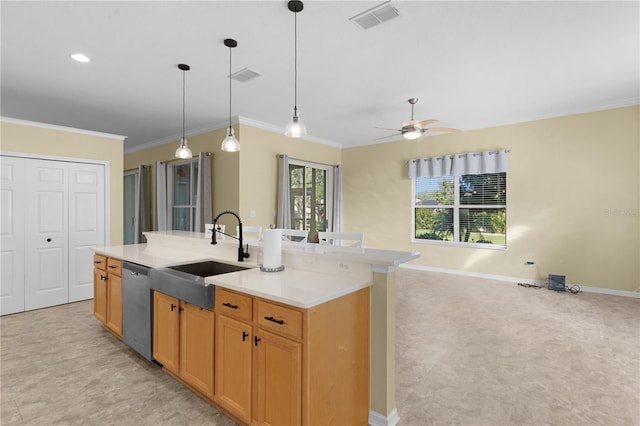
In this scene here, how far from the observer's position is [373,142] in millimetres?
7172

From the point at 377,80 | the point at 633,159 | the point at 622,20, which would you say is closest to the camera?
the point at 622,20

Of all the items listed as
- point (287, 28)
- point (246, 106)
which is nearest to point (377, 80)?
point (287, 28)

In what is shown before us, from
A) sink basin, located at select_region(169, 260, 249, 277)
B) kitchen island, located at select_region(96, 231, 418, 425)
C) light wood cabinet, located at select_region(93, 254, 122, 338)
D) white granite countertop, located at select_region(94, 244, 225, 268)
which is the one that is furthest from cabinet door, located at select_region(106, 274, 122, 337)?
kitchen island, located at select_region(96, 231, 418, 425)

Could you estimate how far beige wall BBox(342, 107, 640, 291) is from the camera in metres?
4.67

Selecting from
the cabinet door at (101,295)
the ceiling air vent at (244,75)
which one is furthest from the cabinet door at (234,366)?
the ceiling air vent at (244,75)

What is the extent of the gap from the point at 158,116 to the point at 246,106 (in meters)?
1.63

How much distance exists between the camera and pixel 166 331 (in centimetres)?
243

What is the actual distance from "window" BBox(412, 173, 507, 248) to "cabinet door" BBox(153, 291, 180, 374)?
209 inches

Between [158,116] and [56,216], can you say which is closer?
[56,216]

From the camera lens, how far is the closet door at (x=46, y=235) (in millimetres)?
4230

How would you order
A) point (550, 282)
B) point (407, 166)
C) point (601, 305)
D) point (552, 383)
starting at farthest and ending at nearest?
1. point (407, 166)
2. point (550, 282)
3. point (601, 305)
4. point (552, 383)

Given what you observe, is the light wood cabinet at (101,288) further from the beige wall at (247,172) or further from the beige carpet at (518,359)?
the beige carpet at (518,359)

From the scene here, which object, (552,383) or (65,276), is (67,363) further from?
(552,383)

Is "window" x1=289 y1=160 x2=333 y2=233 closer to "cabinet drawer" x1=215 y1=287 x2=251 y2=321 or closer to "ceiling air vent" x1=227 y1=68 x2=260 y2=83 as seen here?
"ceiling air vent" x1=227 y1=68 x2=260 y2=83
